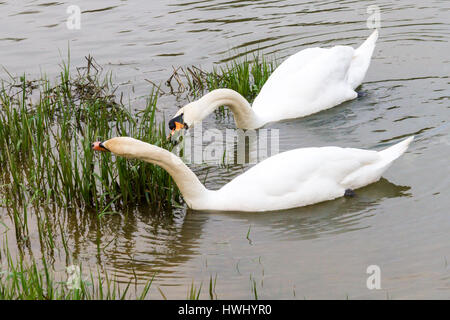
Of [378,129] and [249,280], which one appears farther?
[378,129]

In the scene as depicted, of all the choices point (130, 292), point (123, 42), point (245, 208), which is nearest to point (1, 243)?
point (130, 292)

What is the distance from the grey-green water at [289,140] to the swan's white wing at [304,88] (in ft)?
0.54

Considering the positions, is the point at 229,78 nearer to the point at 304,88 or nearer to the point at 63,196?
the point at 304,88

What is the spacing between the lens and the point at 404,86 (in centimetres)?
1042

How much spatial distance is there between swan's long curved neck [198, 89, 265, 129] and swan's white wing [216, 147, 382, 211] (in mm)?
1682

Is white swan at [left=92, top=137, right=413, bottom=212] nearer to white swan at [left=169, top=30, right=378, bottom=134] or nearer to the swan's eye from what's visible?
the swan's eye

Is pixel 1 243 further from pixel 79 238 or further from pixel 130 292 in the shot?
pixel 130 292

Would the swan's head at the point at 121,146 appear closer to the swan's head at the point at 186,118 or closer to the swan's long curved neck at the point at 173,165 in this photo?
the swan's long curved neck at the point at 173,165

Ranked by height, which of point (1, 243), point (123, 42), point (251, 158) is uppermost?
point (123, 42)

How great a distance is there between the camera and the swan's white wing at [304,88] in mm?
10086

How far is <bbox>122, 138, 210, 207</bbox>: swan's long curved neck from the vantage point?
6.93 meters

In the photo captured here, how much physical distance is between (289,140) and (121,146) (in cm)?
302

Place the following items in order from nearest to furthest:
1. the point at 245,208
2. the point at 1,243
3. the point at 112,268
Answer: the point at 112,268 → the point at 1,243 → the point at 245,208

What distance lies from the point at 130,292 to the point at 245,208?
177cm
